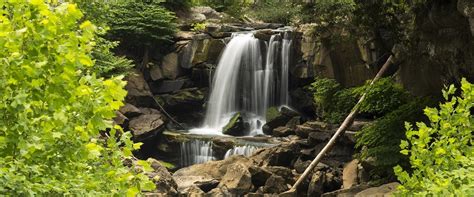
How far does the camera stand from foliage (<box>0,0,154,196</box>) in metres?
3.46

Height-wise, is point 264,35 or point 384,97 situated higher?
point 264,35

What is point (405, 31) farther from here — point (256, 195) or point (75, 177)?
point (75, 177)

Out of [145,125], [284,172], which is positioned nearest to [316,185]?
[284,172]

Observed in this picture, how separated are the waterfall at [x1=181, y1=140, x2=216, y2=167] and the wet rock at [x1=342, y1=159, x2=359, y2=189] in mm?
6940

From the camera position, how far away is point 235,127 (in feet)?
80.5

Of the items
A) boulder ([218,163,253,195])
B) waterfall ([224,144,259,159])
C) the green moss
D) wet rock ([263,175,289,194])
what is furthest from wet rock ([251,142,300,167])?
the green moss

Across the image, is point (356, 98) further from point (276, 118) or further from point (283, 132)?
point (276, 118)

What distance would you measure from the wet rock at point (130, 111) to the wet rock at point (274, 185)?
386 inches

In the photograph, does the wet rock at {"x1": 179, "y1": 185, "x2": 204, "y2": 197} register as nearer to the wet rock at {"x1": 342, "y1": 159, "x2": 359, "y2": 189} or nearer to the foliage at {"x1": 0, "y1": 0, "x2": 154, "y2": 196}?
the wet rock at {"x1": 342, "y1": 159, "x2": 359, "y2": 189}

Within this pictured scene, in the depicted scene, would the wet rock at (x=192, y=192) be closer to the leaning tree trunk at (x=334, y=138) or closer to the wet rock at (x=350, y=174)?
the leaning tree trunk at (x=334, y=138)

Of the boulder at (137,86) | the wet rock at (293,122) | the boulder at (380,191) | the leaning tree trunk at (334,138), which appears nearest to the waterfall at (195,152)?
the wet rock at (293,122)

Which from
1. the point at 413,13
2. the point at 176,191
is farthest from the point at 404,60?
the point at 176,191

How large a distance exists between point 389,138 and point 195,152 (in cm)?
1061

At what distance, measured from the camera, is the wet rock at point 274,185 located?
1556cm
